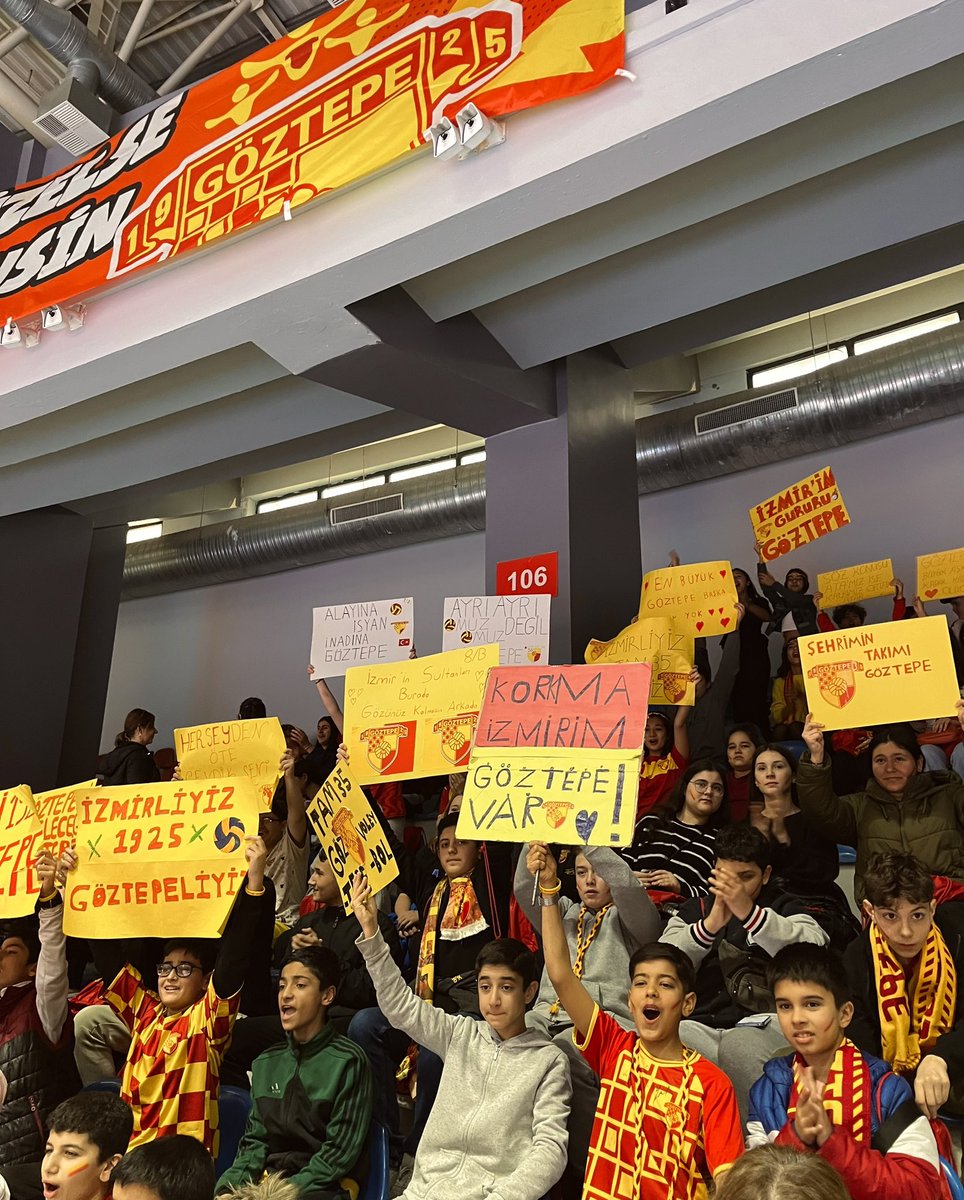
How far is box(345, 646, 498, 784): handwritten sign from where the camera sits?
311cm

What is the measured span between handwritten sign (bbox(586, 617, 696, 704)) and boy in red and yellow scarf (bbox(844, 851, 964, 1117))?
1.41 metres

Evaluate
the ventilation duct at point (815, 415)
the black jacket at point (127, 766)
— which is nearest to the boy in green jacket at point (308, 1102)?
the black jacket at point (127, 766)

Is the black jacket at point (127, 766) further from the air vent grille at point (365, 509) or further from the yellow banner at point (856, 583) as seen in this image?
the yellow banner at point (856, 583)

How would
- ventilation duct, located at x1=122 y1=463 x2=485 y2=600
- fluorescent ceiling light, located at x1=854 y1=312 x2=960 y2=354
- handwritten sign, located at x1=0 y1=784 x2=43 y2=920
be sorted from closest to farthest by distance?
1. handwritten sign, located at x1=0 y1=784 x2=43 y2=920
2. fluorescent ceiling light, located at x1=854 y1=312 x2=960 y2=354
3. ventilation duct, located at x1=122 y1=463 x2=485 y2=600

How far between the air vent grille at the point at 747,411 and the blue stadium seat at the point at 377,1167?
15.6 feet

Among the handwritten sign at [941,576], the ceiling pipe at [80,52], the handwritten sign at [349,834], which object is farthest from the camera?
the ceiling pipe at [80,52]

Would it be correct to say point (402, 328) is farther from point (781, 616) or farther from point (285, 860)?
point (781, 616)

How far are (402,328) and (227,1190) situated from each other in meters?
2.98

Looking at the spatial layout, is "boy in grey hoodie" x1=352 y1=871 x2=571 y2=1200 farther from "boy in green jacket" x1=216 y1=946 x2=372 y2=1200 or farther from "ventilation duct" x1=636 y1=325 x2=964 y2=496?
"ventilation duct" x1=636 y1=325 x2=964 y2=496

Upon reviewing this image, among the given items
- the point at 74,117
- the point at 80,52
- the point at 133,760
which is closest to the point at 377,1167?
the point at 133,760

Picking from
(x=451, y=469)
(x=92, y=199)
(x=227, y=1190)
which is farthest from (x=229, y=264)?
(x=451, y=469)

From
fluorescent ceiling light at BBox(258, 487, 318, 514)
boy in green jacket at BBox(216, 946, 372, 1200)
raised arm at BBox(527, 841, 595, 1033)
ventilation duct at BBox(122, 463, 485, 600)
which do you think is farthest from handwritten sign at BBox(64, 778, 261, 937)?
fluorescent ceiling light at BBox(258, 487, 318, 514)

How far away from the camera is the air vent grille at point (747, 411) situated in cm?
619

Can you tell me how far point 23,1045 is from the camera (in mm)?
3020
